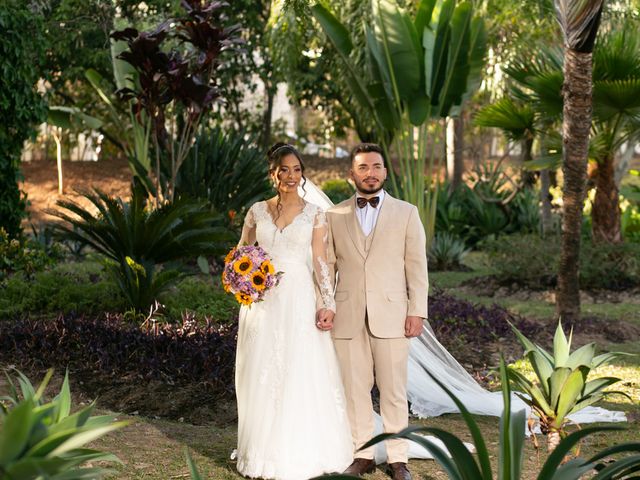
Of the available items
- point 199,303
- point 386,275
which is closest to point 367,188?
point 386,275

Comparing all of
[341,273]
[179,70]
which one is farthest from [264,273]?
[179,70]

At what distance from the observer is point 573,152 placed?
9953 mm

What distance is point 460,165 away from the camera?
86.7 feet

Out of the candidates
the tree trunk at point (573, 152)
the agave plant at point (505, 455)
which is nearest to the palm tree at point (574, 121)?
the tree trunk at point (573, 152)

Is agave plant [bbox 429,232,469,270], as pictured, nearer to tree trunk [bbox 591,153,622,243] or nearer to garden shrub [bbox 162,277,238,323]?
tree trunk [bbox 591,153,622,243]

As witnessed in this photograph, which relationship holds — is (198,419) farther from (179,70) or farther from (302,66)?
(302,66)

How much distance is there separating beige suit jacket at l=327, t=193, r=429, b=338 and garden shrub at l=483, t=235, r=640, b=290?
8.49m

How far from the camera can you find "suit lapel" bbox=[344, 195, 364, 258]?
17.7ft

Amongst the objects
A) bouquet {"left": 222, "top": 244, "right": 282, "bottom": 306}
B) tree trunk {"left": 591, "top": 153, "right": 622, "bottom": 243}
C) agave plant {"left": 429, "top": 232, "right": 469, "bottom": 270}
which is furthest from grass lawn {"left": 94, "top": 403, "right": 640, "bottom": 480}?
agave plant {"left": 429, "top": 232, "right": 469, "bottom": 270}

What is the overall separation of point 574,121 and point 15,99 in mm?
7021

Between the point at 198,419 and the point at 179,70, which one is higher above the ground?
the point at 179,70

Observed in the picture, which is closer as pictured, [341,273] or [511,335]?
[341,273]

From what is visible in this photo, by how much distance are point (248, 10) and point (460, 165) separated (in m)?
7.04

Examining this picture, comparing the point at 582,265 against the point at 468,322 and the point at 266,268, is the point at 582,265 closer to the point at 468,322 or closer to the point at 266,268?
the point at 468,322
